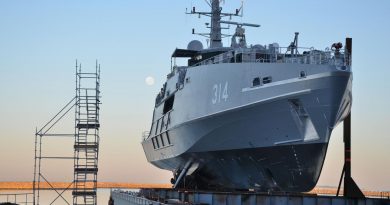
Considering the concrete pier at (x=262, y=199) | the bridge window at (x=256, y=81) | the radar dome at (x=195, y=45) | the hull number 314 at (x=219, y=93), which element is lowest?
the concrete pier at (x=262, y=199)

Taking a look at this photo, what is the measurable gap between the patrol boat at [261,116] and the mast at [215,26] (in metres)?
11.5

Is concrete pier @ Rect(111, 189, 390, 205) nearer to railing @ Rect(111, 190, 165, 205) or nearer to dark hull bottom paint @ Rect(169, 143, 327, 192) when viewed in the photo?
railing @ Rect(111, 190, 165, 205)

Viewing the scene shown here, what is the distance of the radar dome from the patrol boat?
10.0m

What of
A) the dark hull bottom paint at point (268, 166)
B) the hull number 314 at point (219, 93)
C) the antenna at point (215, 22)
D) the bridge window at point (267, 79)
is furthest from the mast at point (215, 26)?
the bridge window at point (267, 79)

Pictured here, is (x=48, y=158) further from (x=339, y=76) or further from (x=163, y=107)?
(x=339, y=76)

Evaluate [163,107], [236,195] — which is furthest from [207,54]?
[236,195]

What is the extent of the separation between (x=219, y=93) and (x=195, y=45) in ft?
52.1

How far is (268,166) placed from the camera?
33.4 m

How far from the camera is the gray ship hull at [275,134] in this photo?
1216 inches

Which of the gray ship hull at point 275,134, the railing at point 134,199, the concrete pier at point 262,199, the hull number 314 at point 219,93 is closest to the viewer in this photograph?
the concrete pier at point 262,199

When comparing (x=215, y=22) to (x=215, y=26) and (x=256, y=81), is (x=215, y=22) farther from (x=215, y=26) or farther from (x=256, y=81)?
(x=256, y=81)

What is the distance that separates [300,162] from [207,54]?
49.3ft

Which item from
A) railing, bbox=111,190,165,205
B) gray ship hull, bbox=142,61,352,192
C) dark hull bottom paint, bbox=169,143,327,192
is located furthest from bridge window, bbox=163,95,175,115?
dark hull bottom paint, bbox=169,143,327,192

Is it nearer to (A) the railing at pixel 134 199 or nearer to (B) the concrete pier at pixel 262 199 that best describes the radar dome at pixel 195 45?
(A) the railing at pixel 134 199
